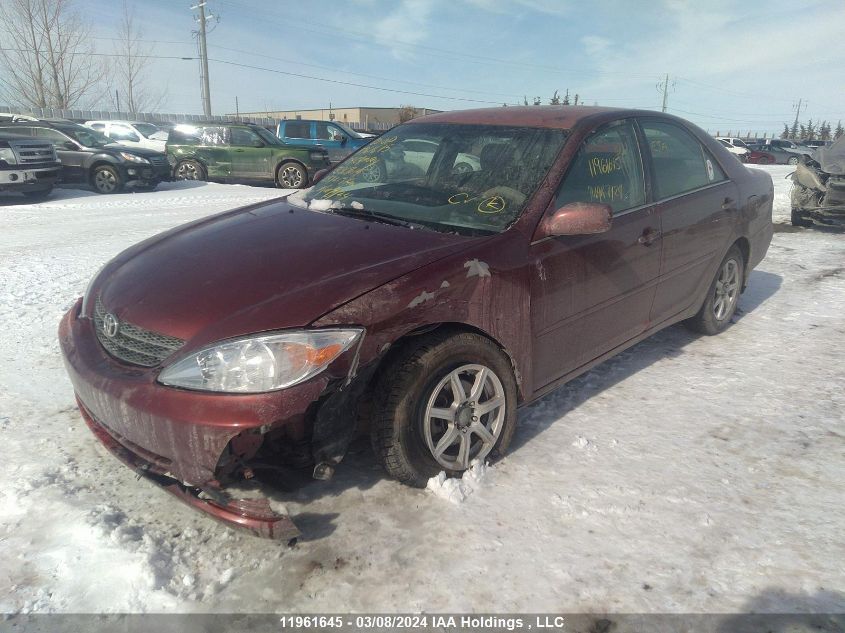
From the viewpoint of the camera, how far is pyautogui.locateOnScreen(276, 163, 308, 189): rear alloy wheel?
14859 millimetres

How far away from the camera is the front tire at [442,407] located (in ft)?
8.01

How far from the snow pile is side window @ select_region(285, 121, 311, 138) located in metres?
16.3

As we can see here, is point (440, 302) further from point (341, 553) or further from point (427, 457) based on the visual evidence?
point (341, 553)

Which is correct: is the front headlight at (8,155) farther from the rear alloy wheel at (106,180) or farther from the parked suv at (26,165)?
the rear alloy wheel at (106,180)

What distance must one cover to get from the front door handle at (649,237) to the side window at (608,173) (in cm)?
17

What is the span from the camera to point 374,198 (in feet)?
10.7

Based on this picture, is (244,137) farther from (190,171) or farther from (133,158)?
(133,158)

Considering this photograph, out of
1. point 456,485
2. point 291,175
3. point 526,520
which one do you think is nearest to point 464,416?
point 456,485

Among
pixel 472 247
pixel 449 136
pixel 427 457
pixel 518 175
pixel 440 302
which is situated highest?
pixel 449 136

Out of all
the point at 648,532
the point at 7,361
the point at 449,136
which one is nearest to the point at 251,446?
the point at 648,532

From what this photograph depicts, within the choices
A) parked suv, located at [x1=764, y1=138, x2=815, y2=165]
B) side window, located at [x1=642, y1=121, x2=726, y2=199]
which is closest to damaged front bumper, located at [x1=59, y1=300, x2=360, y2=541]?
side window, located at [x1=642, y1=121, x2=726, y2=199]

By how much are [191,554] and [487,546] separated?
1110 mm

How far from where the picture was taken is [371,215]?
3.07 metres

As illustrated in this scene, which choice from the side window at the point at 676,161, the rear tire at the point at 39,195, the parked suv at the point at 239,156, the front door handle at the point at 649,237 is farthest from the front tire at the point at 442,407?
the parked suv at the point at 239,156
